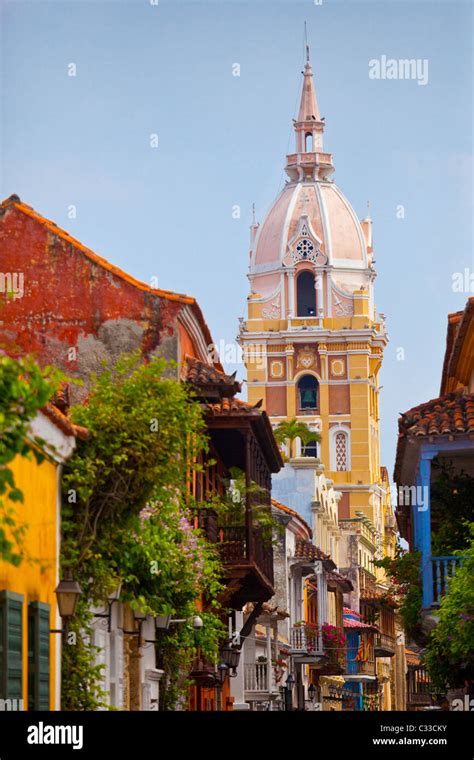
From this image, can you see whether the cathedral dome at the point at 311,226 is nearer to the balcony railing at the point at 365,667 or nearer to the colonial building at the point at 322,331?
the colonial building at the point at 322,331

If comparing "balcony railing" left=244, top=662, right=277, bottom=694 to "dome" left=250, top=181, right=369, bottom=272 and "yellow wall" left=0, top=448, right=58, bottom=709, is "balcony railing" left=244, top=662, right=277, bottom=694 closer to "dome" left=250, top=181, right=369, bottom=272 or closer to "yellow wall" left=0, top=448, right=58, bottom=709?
"yellow wall" left=0, top=448, right=58, bottom=709

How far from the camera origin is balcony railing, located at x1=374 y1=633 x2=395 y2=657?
275 ft

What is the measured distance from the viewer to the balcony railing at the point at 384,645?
3300 inches

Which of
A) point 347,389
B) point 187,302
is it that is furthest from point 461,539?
point 347,389

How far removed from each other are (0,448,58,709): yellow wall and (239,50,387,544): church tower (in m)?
80.4

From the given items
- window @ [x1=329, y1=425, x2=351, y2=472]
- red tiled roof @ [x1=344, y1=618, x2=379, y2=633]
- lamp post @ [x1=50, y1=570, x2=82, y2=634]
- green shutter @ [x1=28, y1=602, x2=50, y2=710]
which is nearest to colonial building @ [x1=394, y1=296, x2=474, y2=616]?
lamp post @ [x1=50, y1=570, x2=82, y2=634]

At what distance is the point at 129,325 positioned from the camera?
2584 cm

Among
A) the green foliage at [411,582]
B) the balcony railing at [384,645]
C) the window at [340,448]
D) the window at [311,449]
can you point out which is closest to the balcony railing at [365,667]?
the balcony railing at [384,645]

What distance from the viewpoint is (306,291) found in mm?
105250

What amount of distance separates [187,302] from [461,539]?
527cm

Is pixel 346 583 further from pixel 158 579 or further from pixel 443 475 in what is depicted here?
pixel 158 579

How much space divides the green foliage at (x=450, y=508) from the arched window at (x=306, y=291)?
258 feet

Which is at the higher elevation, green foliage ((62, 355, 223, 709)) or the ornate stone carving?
the ornate stone carving
